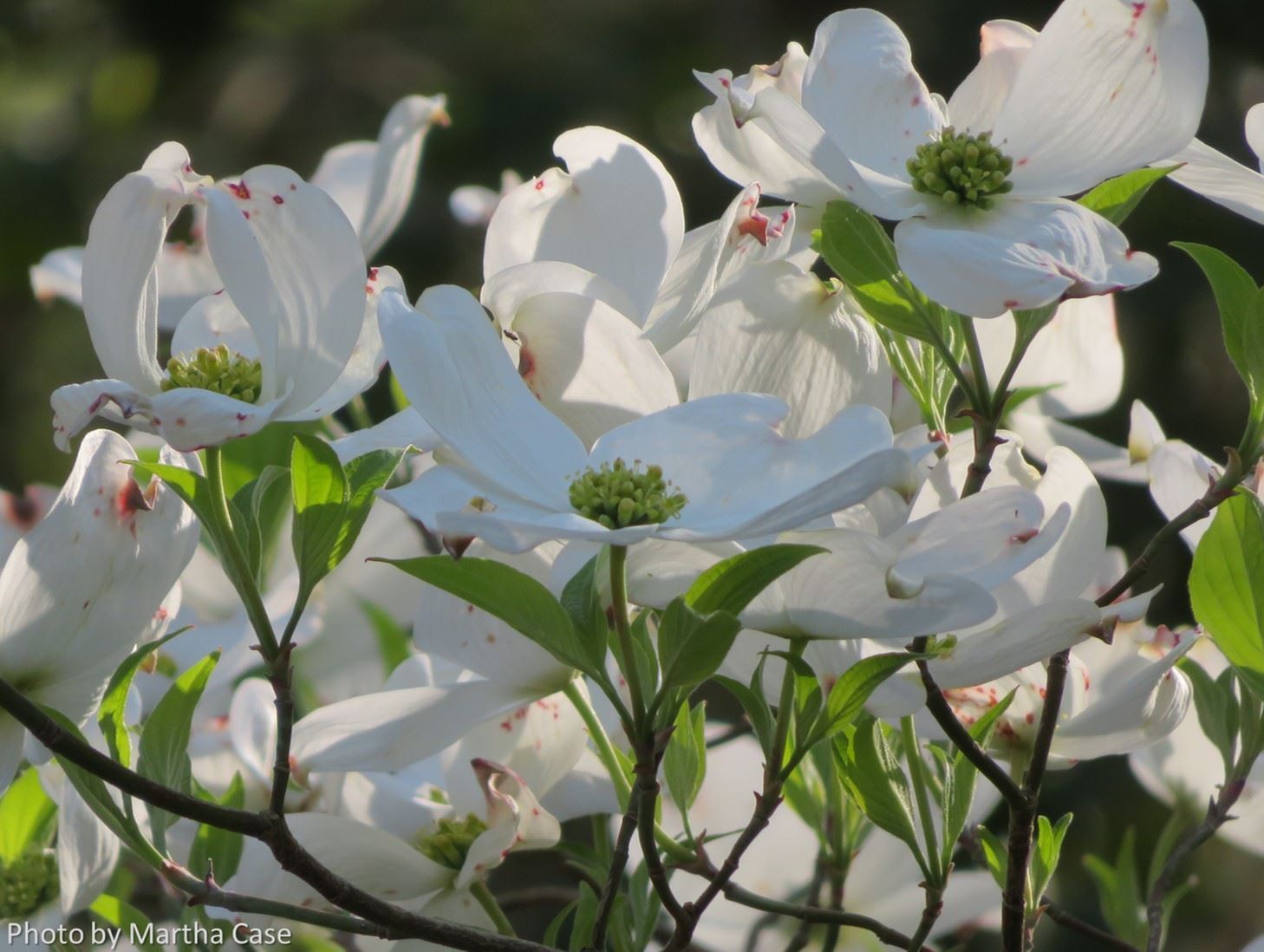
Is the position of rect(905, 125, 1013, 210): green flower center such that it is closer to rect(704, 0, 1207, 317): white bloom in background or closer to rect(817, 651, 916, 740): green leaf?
rect(704, 0, 1207, 317): white bloom in background

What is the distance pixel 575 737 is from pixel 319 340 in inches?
8.1

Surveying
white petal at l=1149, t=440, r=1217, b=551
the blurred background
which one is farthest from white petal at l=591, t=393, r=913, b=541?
the blurred background

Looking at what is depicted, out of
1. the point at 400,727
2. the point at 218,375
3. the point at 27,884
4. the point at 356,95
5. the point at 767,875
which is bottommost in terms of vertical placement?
the point at 356,95

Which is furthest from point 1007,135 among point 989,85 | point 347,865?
point 347,865

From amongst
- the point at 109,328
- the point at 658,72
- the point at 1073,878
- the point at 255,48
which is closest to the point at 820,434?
the point at 109,328

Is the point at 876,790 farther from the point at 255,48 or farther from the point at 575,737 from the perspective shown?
the point at 255,48

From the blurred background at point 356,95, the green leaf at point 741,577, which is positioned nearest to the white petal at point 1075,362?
the green leaf at point 741,577

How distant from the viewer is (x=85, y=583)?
18.0 inches

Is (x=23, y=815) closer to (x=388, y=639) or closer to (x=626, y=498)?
(x=388, y=639)

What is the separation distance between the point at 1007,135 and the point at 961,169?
3 centimetres

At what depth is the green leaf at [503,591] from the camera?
38 cm

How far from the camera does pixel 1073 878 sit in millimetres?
2092

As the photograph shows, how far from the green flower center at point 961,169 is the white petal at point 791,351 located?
5cm

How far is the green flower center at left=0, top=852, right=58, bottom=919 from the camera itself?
1.99 feet
